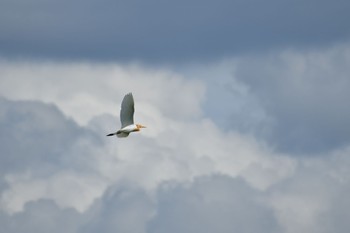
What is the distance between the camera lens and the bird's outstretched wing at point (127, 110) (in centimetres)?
19200

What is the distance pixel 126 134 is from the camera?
194 metres

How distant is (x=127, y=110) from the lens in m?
194

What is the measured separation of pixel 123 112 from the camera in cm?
19375

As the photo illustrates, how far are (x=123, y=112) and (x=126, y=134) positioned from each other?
8.12ft

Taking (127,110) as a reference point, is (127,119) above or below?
below

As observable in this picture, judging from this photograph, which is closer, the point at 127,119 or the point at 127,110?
the point at 127,110

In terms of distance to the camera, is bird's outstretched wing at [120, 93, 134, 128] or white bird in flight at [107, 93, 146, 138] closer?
bird's outstretched wing at [120, 93, 134, 128]

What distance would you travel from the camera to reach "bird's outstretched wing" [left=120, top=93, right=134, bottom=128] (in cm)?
19200

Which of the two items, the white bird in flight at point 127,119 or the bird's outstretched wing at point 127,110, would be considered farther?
the white bird in flight at point 127,119
